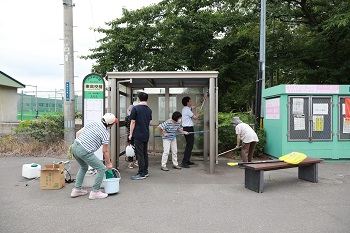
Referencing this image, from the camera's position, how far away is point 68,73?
9695 mm

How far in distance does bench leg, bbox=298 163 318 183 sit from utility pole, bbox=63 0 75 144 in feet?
22.9

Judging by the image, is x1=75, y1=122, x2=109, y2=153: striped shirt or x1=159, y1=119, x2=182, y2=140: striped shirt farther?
x1=159, y1=119, x2=182, y2=140: striped shirt

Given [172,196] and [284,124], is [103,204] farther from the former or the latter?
[284,124]

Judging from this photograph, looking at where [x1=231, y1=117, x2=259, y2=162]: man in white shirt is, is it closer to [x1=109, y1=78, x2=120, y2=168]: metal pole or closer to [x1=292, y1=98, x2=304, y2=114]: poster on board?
[x1=292, y1=98, x2=304, y2=114]: poster on board

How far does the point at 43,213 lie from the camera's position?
4.36 meters

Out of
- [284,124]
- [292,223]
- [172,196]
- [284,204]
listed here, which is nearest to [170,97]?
[284,124]

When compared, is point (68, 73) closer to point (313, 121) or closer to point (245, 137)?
point (245, 137)

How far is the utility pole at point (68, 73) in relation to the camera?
31.5 feet

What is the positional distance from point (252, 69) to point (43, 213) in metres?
12.8

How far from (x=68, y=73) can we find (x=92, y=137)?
219 inches

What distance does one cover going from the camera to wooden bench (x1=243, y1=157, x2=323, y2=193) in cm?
543

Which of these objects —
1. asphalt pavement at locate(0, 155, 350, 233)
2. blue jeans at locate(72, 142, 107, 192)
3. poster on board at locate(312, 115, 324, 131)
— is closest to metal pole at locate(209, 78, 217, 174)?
asphalt pavement at locate(0, 155, 350, 233)

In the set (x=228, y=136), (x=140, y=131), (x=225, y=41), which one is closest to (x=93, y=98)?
(x=140, y=131)

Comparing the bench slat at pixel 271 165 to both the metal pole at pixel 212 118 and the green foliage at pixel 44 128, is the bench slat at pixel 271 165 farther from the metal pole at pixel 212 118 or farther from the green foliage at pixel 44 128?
the green foliage at pixel 44 128
